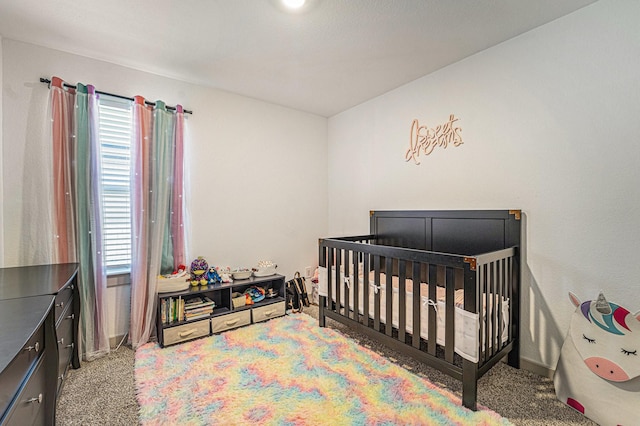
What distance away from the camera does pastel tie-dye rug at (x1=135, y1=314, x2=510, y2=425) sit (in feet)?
5.08

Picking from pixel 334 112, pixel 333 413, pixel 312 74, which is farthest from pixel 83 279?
pixel 334 112

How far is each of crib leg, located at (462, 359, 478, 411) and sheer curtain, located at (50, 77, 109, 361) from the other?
2.56m

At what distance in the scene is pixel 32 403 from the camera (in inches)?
41.9

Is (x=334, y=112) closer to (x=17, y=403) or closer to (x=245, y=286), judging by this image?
(x=245, y=286)

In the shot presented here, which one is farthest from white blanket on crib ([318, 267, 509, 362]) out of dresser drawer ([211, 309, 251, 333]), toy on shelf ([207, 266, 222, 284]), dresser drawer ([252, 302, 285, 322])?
toy on shelf ([207, 266, 222, 284])

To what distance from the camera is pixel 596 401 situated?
4.90ft

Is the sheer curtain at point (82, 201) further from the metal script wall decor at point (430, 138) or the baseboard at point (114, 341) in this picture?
the metal script wall decor at point (430, 138)

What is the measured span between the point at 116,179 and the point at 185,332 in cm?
140

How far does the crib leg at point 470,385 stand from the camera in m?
1.60

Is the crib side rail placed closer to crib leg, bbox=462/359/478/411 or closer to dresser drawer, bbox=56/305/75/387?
crib leg, bbox=462/359/478/411

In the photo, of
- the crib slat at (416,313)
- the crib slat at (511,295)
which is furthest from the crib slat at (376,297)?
the crib slat at (511,295)

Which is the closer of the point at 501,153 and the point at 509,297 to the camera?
the point at 509,297

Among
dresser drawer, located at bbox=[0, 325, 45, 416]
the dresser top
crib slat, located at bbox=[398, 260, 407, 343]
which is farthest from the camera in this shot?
crib slat, located at bbox=[398, 260, 407, 343]

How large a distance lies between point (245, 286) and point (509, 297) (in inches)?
91.0
